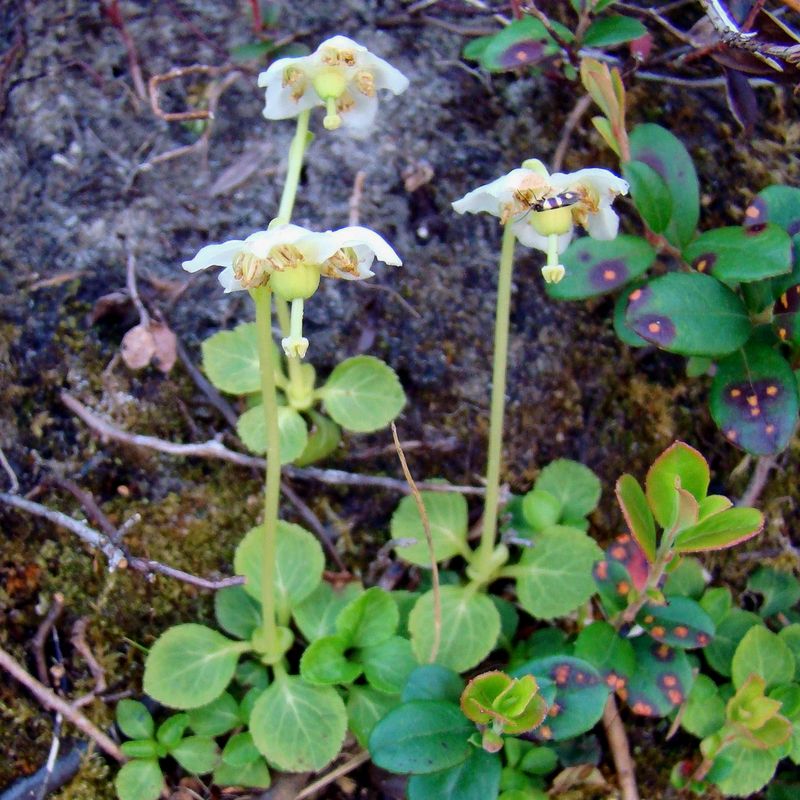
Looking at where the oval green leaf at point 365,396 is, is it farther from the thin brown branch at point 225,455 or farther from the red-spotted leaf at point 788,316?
the red-spotted leaf at point 788,316

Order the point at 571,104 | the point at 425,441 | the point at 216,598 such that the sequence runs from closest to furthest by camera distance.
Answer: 1. the point at 216,598
2. the point at 425,441
3. the point at 571,104

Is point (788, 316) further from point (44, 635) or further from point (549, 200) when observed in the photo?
point (44, 635)

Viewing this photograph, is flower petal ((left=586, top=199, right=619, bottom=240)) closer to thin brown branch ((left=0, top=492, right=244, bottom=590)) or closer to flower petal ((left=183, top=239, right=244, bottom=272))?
flower petal ((left=183, top=239, right=244, bottom=272))

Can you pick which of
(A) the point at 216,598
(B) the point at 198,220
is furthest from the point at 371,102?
(A) the point at 216,598

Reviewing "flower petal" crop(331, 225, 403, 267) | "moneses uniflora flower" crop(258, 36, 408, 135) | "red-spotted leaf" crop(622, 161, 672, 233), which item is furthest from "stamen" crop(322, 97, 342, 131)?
"red-spotted leaf" crop(622, 161, 672, 233)

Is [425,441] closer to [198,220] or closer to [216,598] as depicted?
[216,598]
